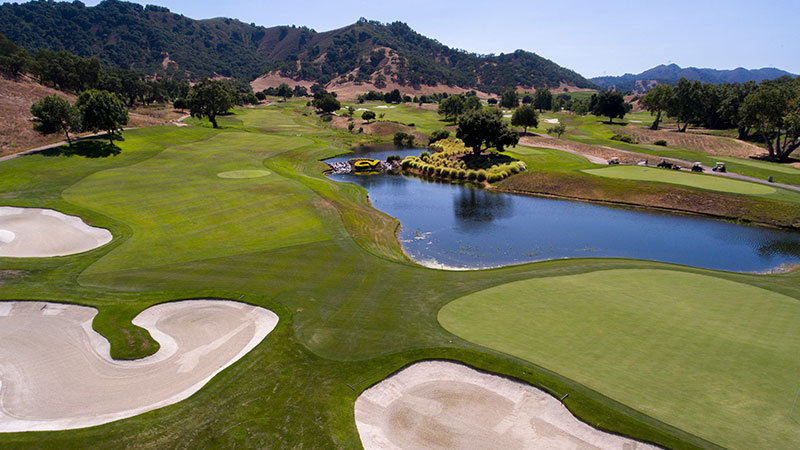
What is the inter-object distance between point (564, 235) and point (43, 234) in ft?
169

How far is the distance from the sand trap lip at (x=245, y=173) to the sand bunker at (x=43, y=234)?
21341 millimetres

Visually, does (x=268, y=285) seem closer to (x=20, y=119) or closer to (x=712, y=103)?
(x=20, y=119)

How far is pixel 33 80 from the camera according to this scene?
98.1 m

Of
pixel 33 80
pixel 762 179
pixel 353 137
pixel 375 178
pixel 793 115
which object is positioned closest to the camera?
pixel 762 179

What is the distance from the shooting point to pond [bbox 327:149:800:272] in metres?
34.5

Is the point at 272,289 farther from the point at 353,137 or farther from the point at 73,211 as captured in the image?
the point at 353,137

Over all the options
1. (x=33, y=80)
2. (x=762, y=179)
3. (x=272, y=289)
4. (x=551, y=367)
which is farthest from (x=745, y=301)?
(x=33, y=80)

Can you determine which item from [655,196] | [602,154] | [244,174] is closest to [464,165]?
[655,196]

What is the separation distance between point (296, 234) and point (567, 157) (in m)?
64.3

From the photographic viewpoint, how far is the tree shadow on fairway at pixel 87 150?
58.4 meters

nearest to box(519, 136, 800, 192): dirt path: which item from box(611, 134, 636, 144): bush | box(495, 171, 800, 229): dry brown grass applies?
box(495, 171, 800, 229): dry brown grass

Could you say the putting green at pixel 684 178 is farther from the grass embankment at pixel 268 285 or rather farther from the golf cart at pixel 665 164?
the grass embankment at pixel 268 285

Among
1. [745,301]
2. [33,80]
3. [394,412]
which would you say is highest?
[33,80]

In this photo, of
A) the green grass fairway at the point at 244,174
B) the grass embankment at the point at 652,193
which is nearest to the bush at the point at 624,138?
the grass embankment at the point at 652,193
